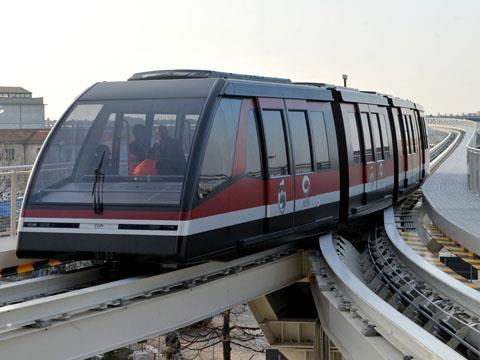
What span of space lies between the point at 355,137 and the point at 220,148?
5.20 meters

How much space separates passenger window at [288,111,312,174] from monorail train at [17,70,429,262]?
1.1 inches

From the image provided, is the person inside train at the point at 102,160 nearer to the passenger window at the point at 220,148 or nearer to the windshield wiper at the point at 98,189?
the windshield wiper at the point at 98,189

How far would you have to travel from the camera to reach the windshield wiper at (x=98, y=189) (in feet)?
31.0

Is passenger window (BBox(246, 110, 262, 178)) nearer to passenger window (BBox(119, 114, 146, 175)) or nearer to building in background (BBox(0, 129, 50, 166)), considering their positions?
passenger window (BBox(119, 114, 146, 175))

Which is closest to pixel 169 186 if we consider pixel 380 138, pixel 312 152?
pixel 312 152

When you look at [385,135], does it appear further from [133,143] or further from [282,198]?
[133,143]

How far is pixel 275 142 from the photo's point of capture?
36.2ft

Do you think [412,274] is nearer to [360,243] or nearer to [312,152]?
[312,152]

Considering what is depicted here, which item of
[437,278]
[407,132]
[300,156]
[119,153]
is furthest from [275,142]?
[407,132]

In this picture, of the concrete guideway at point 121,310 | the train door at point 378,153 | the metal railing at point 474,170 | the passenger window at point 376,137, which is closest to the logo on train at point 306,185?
the concrete guideway at point 121,310

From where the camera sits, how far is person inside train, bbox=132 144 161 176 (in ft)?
31.7

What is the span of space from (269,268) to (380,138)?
593 centimetres

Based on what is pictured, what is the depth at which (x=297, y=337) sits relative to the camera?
14633mm

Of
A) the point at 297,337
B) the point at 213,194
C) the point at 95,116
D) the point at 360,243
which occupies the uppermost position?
the point at 95,116
